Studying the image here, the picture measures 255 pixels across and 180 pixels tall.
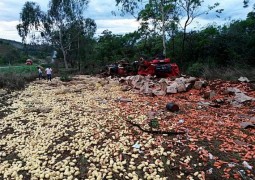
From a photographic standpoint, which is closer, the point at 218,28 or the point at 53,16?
the point at 218,28

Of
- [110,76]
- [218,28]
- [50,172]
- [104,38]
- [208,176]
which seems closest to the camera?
[208,176]

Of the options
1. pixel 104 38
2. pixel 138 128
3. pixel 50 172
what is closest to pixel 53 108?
pixel 138 128

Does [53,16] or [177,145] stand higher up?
[53,16]

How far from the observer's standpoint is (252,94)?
6648mm

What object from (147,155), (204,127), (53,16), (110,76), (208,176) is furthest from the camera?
(53,16)

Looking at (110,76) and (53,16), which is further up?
(53,16)

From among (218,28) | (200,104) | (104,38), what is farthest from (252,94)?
(104,38)

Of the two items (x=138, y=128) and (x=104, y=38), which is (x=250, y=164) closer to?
(x=138, y=128)

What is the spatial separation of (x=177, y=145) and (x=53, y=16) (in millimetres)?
22986

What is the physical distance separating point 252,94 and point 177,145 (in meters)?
3.92

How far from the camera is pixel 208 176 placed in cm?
305

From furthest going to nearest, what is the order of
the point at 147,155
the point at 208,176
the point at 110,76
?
the point at 110,76, the point at 147,155, the point at 208,176

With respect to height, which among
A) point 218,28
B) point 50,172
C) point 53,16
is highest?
point 53,16

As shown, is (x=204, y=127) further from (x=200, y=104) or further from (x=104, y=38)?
(x=104, y=38)
